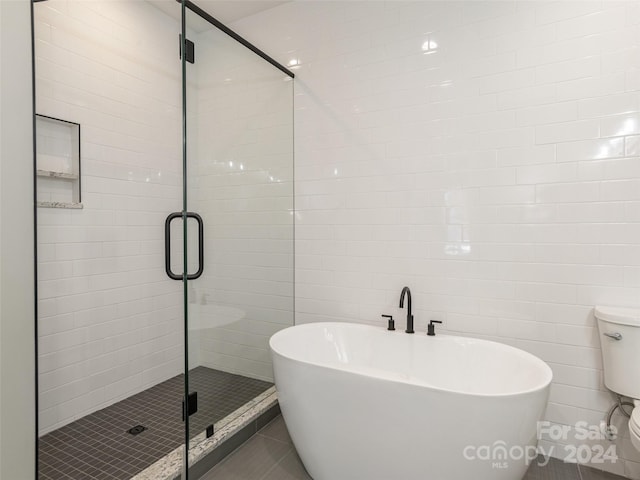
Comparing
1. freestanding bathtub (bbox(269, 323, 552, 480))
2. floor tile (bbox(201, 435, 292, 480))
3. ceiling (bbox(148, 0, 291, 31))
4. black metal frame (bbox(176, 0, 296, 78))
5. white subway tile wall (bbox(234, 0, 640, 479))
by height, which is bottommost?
floor tile (bbox(201, 435, 292, 480))

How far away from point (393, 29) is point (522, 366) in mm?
2171

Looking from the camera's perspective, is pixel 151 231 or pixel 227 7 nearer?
pixel 227 7

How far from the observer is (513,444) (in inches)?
53.7

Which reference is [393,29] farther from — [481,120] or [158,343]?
[158,343]

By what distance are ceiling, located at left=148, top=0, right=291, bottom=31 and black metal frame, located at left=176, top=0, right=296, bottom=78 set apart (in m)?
0.43

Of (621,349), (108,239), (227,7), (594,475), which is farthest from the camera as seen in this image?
(227,7)

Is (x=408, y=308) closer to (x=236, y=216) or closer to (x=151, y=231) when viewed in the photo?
(x=236, y=216)

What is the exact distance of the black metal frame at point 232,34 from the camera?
179 cm

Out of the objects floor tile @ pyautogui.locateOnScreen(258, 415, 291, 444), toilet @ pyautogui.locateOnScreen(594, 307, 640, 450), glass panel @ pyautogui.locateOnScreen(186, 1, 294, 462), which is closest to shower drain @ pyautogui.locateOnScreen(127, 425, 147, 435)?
glass panel @ pyautogui.locateOnScreen(186, 1, 294, 462)

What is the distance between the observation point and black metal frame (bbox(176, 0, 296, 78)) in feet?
5.86

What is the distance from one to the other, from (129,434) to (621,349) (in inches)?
108

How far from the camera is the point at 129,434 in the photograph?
2.18 meters

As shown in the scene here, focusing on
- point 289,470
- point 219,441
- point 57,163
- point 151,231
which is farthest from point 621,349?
point 57,163

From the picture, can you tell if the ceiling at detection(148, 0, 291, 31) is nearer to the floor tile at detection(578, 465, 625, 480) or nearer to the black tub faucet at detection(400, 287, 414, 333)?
the black tub faucet at detection(400, 287, 414, 333)
